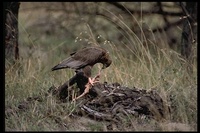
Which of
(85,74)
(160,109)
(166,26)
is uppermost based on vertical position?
(166,26)

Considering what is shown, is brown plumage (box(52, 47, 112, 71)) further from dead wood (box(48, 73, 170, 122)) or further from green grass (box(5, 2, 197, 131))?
green grass (box(5, 2, 197, 131))

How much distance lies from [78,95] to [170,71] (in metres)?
1.46

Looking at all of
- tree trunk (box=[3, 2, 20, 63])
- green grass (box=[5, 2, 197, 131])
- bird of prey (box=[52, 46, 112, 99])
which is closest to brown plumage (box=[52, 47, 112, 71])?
bird of prey (box=[52, 46, 112, 99])

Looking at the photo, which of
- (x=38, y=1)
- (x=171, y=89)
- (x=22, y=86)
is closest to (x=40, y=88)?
(x=22, y=86)

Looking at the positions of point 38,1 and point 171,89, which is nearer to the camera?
point 171,89

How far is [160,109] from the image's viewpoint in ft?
18.2

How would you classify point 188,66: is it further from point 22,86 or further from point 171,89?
point 22,86

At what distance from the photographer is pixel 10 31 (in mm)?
8125

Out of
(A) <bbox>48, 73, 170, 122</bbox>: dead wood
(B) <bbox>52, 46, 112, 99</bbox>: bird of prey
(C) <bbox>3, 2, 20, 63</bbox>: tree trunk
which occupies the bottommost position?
(A) <bbox>48, 73, 170, 122</bbox>: dead wood

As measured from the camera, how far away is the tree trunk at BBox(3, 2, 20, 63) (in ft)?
26.6

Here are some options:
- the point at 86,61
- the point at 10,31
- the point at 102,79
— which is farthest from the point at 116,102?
the point at 10,31

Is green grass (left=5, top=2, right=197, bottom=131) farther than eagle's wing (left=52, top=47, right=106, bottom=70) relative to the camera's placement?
No

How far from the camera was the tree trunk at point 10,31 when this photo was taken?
8109 mm

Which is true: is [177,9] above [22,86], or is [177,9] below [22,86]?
above
